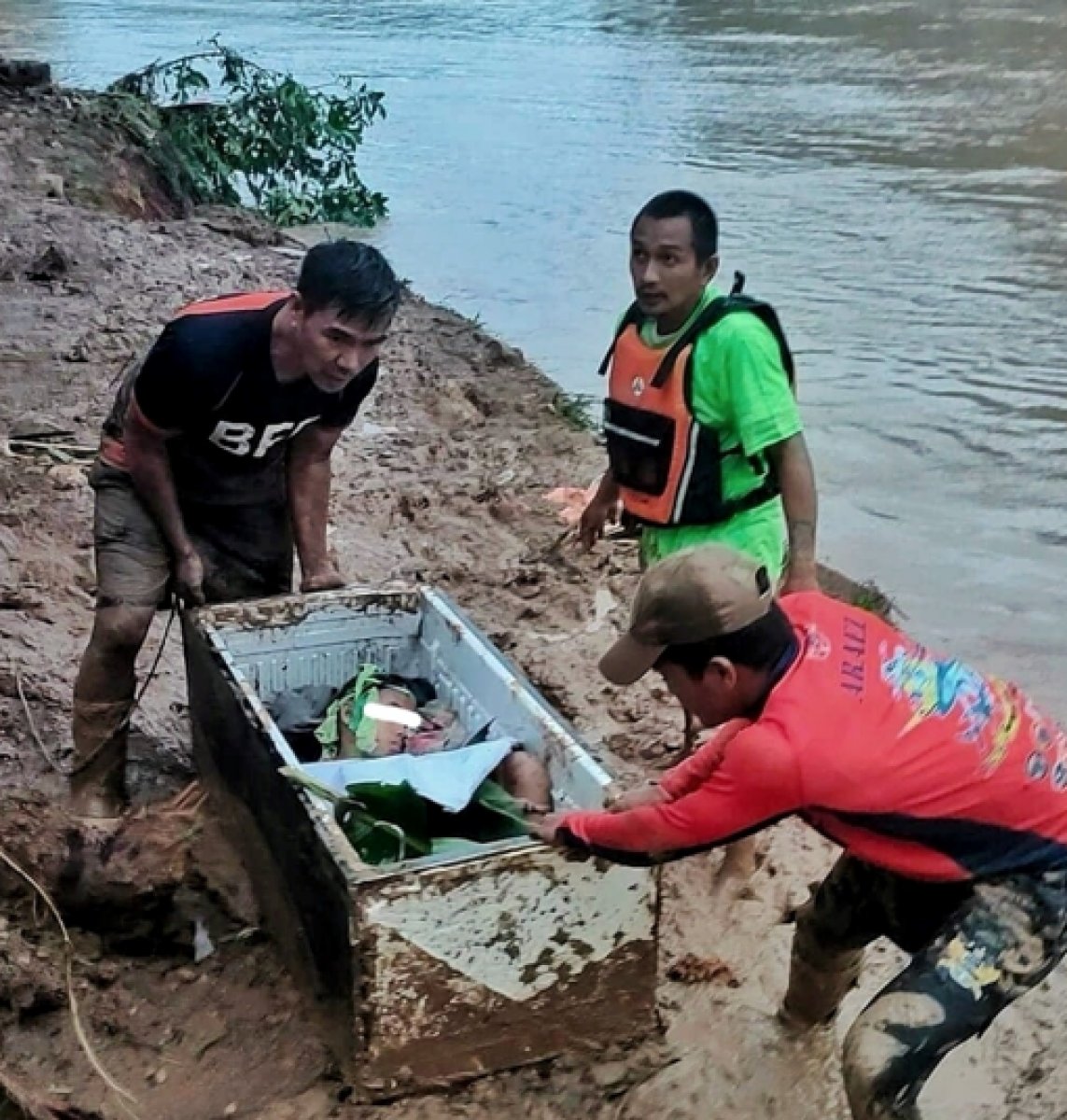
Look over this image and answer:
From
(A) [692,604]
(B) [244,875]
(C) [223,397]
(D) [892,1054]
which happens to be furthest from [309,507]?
(D) [892,1054]

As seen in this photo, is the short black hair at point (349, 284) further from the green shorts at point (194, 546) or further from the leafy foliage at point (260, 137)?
the leafy foliage at point (260, 137)

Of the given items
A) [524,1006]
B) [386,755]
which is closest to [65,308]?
[386,755]

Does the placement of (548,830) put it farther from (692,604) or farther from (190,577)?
(190,577)

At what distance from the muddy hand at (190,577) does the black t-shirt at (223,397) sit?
184 millimetres

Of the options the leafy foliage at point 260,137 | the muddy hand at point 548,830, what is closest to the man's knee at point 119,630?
the muddy hand at point 548,830

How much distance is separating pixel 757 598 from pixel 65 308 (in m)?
6.66

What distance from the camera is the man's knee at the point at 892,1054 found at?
3139 millimetres

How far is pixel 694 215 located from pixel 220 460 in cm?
139

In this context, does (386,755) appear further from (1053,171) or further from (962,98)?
(962,98)

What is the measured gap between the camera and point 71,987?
3.99 m

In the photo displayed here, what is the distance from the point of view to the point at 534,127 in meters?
17.8

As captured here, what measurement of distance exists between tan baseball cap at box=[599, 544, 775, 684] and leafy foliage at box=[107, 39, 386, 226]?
942 cm

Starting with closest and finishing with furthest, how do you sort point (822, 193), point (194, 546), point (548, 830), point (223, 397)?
point (548, 830) → point (223, 397) → point (194, 546) → point (822, 193)

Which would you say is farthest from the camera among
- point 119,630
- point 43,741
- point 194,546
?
point 43,741
